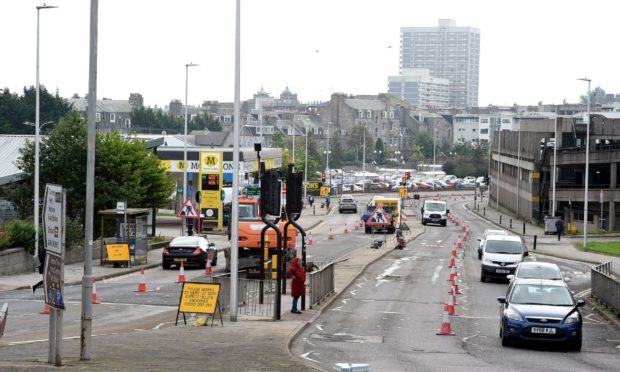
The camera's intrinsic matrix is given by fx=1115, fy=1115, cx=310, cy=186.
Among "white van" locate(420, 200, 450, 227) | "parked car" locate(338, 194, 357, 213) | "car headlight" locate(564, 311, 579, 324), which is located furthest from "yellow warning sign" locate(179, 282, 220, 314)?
"parked car" locate(338, 194, 357, 213)

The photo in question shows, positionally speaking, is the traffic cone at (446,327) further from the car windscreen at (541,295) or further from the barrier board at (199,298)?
the barrier board at (199,298)

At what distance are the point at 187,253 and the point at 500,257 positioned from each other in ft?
40.3

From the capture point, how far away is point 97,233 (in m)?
52.0

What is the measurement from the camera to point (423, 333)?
993 inches

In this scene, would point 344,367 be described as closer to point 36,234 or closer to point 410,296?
point 410,296

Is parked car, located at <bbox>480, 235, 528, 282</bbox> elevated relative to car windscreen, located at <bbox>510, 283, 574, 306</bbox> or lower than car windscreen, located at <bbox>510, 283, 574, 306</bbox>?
lower

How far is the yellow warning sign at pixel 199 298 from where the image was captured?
25.0 metres

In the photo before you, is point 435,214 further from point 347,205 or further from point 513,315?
point 513,315

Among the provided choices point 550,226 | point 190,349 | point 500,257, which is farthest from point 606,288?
point 550,226

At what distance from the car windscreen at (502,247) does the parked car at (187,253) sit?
1103 centimetres

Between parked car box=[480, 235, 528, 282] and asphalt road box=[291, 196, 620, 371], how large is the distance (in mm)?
475

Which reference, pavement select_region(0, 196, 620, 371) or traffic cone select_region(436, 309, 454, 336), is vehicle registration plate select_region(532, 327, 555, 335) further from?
pavement select_region(0, 196, 620, 371)

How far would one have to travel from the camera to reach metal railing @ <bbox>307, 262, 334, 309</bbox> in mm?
29438

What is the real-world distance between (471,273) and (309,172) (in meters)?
111
